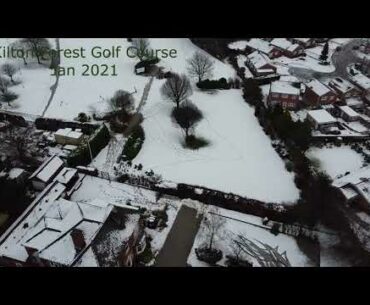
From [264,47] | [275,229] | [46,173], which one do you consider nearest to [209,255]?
[275,229]

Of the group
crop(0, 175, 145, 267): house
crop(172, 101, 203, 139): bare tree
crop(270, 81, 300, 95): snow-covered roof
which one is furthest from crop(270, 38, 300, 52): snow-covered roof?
crop(0, 175, 145, 267): house

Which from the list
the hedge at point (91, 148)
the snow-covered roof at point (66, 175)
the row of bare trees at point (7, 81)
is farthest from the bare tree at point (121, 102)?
the row of bare trees at point (7, 81)

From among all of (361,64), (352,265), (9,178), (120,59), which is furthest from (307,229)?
(120,59)

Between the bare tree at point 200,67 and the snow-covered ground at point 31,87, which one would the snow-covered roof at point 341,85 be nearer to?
the bare tree at point 200,67

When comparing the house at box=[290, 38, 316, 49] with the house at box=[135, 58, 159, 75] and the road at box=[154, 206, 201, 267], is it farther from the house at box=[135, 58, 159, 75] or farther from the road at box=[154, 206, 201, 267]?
the road at box=[154, 206, 201, 267]

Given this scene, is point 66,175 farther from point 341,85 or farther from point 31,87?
point 341,85

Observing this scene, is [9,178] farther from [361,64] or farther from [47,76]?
[361,64]

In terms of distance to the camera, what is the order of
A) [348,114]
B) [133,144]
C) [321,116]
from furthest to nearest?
[348,114]
[321,116]
[133,144]
